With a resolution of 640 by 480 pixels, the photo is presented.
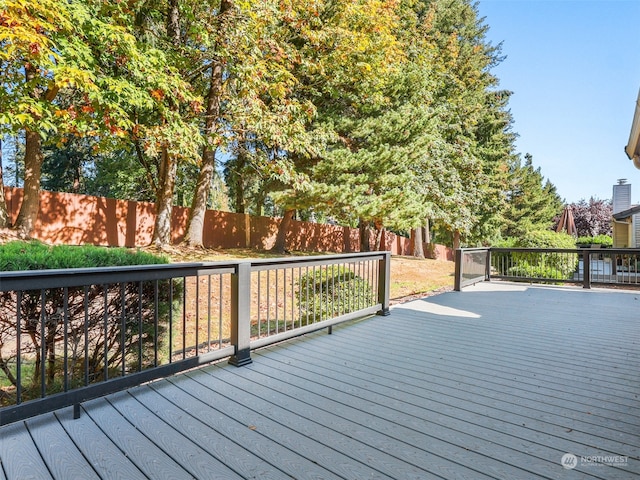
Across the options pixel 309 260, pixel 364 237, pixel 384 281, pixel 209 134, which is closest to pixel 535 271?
pixel 384 281

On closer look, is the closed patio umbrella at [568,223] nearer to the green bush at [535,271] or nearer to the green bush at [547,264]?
the green bush at [547,264]

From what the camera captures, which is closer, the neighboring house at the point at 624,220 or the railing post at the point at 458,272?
the railing post at the point at 458,272

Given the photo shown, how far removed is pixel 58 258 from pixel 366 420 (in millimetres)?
2371

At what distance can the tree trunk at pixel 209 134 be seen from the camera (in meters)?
8.68

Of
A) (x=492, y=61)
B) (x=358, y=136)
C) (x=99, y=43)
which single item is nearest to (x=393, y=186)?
(x=358, y=136)

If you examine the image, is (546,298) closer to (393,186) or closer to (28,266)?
(393,186)

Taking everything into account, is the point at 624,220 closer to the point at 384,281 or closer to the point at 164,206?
the point at 384,281

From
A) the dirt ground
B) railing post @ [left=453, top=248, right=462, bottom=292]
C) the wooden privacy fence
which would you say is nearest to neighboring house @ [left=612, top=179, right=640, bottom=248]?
the dirt ground

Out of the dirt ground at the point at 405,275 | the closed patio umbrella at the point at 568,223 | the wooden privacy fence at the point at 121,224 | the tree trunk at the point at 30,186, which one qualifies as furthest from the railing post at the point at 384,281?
the closed patio umbrella at the point at 568,223

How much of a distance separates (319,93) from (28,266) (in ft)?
31.5

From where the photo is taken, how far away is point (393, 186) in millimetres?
11039

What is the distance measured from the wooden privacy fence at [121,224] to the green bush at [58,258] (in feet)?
29.1

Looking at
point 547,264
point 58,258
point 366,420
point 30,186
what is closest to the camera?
point 366,420

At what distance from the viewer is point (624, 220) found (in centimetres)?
1362
